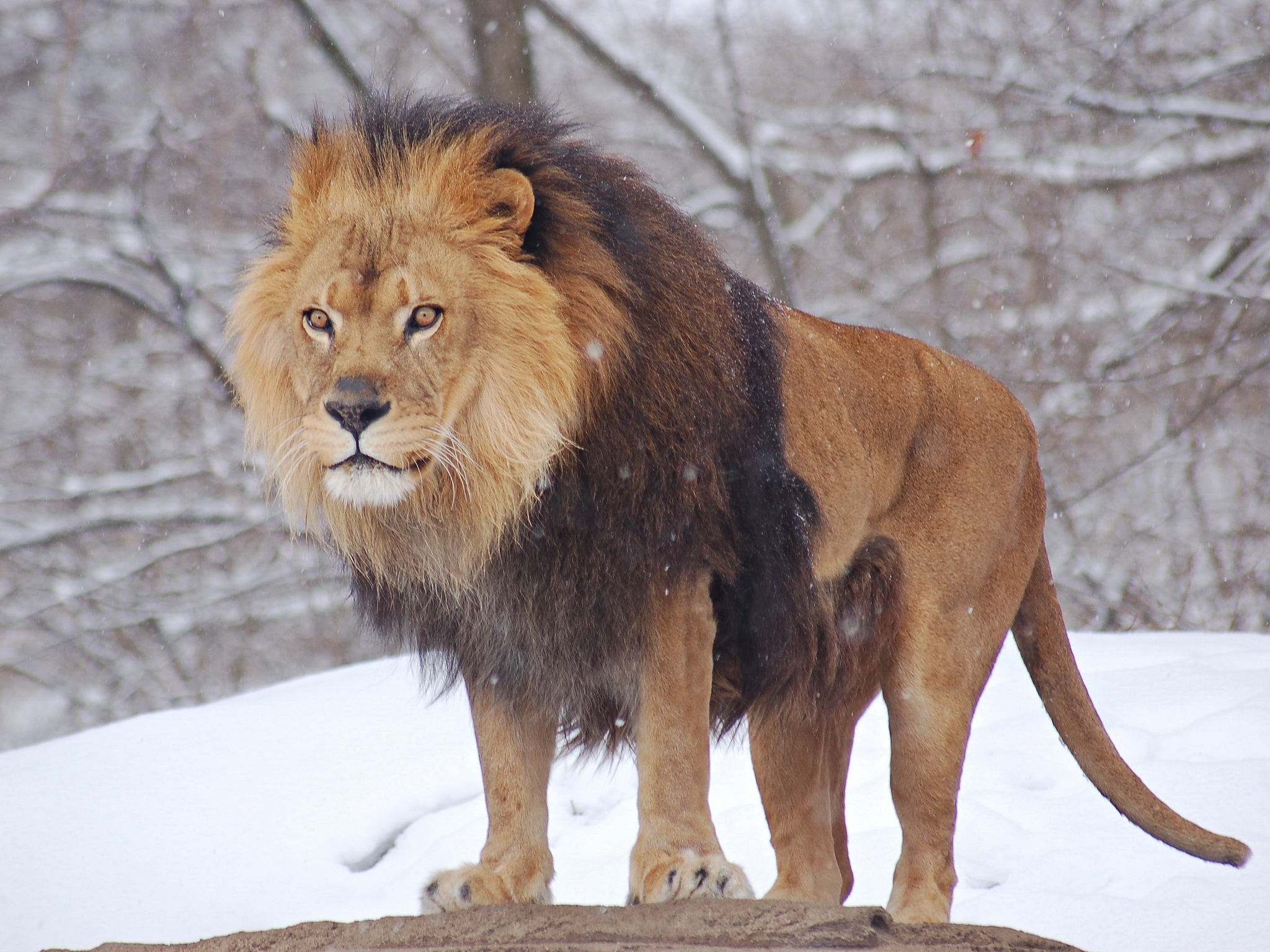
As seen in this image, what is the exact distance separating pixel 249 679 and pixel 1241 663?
23.1ft

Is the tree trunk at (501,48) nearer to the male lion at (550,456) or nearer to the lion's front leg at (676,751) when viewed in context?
the male lion at (550,456)

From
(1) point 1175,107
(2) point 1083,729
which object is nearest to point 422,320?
(2) point 1083,729

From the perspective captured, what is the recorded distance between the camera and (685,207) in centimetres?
906

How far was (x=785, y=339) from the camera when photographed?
10.1 feet

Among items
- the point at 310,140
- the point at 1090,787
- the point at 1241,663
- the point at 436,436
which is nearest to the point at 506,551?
the point at 436,436

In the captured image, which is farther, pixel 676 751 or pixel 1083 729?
pixel 1083 729

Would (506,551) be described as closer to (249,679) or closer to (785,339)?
(785,339)

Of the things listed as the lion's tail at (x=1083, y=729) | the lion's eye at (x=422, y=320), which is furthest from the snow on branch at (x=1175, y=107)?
the lion's eye at (x=422, y=320)

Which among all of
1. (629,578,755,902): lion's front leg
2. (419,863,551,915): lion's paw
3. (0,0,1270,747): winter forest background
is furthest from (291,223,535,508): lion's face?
(0,0,1270,747): winter forest background

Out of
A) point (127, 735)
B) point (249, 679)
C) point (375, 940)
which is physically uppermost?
point (375, 940)

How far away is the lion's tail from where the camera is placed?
313cm

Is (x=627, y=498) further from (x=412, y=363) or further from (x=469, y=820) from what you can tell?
(x=469, y=820)

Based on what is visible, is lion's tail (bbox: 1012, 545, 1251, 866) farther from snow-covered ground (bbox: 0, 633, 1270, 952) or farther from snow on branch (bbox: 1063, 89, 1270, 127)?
snow on branch (bbox: 1063, 89, 1270, 127)

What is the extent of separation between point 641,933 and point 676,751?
392 millimetres
